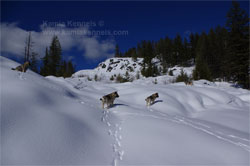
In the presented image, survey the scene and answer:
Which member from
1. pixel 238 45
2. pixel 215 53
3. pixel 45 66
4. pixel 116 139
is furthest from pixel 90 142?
pixel 215 53

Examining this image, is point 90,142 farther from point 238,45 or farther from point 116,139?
point 238,45

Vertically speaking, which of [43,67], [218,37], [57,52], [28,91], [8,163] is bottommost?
[8,163]

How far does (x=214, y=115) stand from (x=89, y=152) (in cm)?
658

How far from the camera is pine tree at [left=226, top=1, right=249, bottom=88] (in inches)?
597

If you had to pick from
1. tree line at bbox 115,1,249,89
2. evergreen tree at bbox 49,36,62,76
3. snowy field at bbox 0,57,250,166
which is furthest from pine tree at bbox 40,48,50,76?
snowy field at bbox 0,57,250,166

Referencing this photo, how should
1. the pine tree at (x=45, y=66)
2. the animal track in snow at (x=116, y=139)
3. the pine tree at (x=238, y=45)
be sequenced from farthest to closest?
1. the pine tree at (x=45, y=66)
2. the pine tree at (x=238, y=45)
3. the animal track in snow at (x=116, y=139)

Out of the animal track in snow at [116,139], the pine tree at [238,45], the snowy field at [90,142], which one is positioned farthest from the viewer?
the pine tree at [238,45]

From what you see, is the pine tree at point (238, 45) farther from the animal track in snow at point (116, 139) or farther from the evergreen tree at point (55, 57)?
the evergreen tree at point (55, 57)

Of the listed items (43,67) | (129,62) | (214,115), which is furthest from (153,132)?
(129,62)

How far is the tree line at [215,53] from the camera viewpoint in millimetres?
15656

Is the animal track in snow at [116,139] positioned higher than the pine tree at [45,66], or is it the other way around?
the pine tree at [45,66]

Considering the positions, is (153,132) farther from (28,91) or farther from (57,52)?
(57,52)

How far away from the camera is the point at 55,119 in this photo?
2709mm

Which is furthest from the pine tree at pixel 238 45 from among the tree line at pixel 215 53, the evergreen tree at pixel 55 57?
the evergreen tree at pixel 55 57
